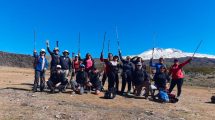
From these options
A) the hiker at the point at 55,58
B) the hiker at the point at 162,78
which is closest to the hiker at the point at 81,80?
the hiker at the point at 55,58

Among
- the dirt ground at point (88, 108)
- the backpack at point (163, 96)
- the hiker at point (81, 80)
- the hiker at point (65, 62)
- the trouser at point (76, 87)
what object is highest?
the hiker at point (65, 62)

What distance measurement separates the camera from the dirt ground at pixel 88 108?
16156 millimetres

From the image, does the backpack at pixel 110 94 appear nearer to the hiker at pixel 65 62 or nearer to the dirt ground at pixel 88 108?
the dirt ground at pixel 88 108

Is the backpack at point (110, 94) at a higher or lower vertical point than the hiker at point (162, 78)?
lower

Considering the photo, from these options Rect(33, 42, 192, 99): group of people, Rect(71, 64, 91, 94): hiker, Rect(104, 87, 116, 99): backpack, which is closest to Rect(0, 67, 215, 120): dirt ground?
Rect(104, 87, 116, 99): backpack

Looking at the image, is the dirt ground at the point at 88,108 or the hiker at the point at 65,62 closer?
the dirt ground at the point at 88,108

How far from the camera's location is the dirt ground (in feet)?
53.0

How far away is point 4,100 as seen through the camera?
1856 centimetres

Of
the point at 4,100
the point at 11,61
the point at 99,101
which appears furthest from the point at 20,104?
the point at 11,61

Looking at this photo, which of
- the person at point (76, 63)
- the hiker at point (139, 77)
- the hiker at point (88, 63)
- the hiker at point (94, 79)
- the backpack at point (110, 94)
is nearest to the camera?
the backpack at point (110, 94)

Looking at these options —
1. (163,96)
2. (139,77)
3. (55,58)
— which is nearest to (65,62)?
(55,58)

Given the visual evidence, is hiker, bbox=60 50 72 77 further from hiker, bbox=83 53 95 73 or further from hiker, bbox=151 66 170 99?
hiker, bbox=151 66 170 99

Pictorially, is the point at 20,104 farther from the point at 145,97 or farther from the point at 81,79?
the point at 145,97

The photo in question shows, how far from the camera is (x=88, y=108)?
17750 mm
